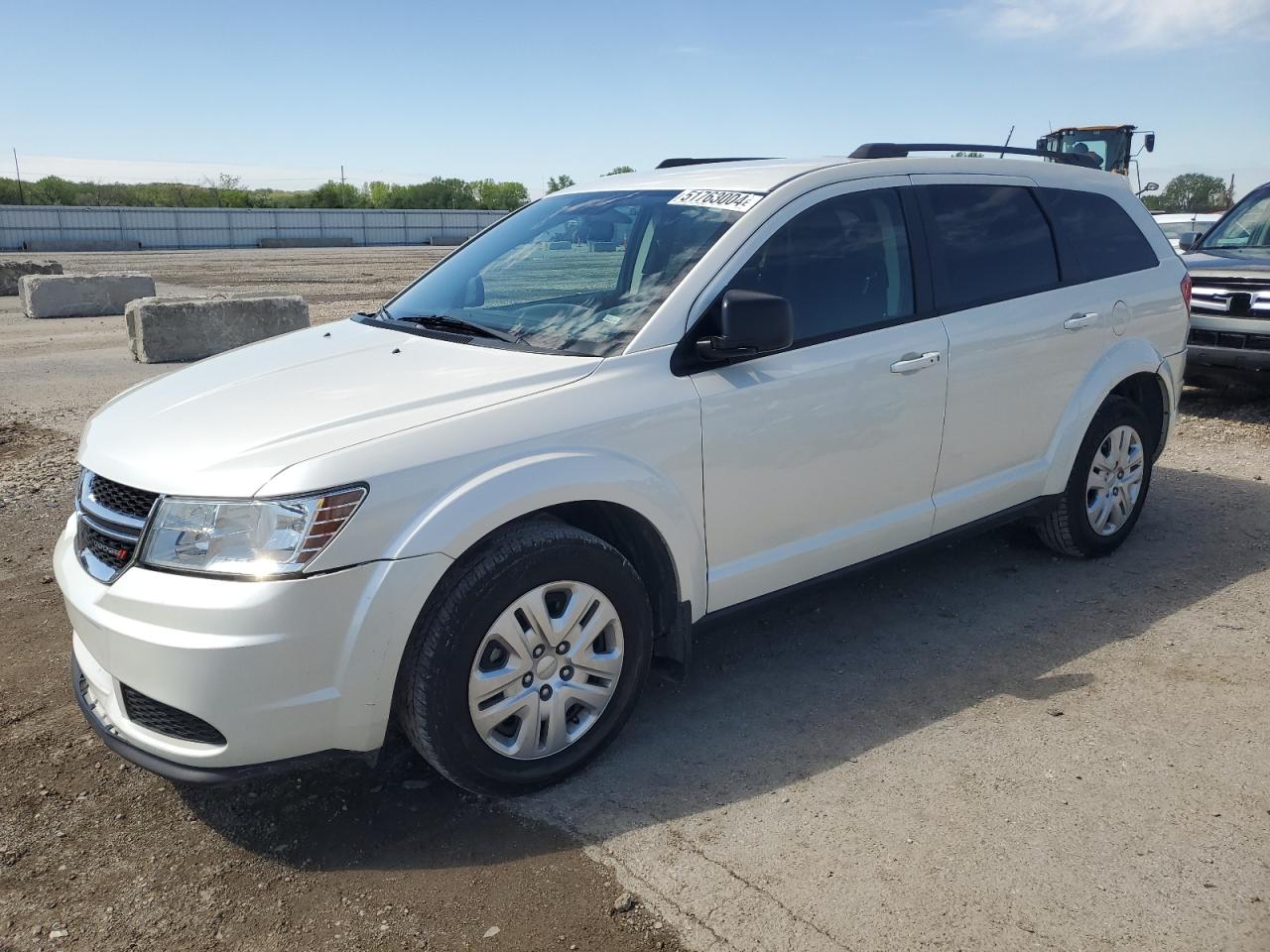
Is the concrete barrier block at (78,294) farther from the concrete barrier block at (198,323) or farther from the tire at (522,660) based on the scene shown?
the tire at (522,660)

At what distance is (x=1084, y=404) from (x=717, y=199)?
2.10m

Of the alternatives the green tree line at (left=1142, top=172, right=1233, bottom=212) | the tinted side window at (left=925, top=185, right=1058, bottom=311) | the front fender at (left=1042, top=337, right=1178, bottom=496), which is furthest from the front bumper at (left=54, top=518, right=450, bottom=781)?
the green tree line at (left=1142, top=172, right=1233, bottom=212)

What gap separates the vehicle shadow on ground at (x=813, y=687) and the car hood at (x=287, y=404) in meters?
0.97

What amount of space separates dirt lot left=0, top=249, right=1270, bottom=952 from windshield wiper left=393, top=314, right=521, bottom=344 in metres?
1.43

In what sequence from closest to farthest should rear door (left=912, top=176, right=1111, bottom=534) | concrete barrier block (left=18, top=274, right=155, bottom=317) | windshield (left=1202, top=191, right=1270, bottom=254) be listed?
rear door (left=912, top=176, right=1111, bottom=534), windshield (left=1202, top=191, right=1270, bottom=254), concrete barrier block (left=18, top=274, right=155, bottom=317)

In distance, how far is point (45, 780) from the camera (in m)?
3.37

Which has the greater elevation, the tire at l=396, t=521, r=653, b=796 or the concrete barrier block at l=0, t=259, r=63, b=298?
the concrete barrier block at l=0, t=259, r=63, b=298

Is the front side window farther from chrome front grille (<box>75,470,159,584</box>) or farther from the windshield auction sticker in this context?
chrome front grille (<box>75,470,159,584</box>)

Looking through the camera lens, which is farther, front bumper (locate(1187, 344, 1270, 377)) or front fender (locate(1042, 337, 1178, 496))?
front bumper (locate(1187, 344, 1270, 377))

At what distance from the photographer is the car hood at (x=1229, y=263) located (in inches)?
311

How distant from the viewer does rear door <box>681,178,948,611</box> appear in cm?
355

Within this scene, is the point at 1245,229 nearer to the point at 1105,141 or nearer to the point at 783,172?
the point at 783,172

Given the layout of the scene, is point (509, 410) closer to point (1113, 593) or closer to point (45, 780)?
point (45, 780)

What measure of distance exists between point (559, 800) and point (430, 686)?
618 mm
